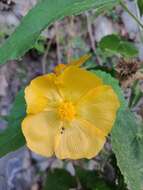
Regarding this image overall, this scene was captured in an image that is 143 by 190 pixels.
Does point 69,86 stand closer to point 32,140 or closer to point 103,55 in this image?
point 32,140

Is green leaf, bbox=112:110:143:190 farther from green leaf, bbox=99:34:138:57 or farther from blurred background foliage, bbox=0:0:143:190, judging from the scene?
green leaf, bbox=99:34:138:57

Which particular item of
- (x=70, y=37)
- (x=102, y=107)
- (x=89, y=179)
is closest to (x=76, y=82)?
(x=102, y=107)

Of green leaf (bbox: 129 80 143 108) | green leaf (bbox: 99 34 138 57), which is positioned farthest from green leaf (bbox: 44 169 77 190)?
green leaf (bbox: 99 34 138 57)

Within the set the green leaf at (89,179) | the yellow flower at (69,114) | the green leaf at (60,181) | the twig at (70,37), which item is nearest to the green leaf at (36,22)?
the yellow flower at (69,114)

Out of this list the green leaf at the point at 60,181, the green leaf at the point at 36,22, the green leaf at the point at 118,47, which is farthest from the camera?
the green leaf at the point at 60,181

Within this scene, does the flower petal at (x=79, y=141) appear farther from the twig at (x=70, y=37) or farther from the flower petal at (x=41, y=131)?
the twig at (x=70, y=37)

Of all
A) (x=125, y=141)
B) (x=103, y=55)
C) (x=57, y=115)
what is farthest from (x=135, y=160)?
(x=103, y=55)
